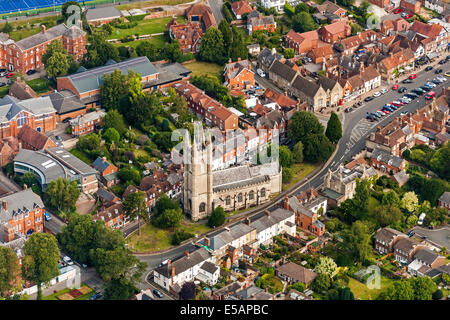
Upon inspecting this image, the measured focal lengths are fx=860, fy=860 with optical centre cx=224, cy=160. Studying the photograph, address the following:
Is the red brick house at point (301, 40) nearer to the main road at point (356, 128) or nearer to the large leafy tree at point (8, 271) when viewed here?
the main road at point (356, 128)

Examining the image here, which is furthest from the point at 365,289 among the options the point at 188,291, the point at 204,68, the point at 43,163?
the point at 204,68

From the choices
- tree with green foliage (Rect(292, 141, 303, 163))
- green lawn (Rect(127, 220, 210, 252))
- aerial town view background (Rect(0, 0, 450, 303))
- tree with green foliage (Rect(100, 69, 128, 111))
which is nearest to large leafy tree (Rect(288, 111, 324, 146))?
aerial town view background (Rect(0, 0, 450, 303))

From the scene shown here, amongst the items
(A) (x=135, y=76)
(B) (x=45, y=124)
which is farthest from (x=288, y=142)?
(B) (x=45, y=124)

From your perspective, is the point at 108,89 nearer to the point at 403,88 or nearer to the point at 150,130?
the point at 150,130

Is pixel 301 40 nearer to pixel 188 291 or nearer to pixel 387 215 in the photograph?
pixel 387 215

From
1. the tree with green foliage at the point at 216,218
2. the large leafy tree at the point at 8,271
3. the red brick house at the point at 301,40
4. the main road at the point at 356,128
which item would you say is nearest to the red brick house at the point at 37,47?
the red brick house at the point at 301,40
